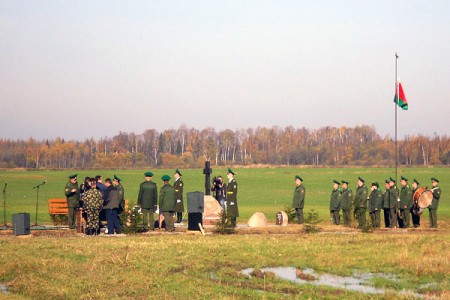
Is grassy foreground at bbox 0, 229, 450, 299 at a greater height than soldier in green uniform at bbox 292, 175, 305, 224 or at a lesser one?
lesser

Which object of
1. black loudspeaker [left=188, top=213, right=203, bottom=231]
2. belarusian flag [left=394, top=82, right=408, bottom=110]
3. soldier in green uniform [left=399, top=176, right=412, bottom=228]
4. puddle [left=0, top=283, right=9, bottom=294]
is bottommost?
puddle [left=0, top=283, right=9, bottom=294]

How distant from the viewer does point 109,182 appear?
2695cm

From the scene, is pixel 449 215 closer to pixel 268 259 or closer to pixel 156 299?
pixel 268 259

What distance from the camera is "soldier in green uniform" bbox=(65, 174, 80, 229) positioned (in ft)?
91.9

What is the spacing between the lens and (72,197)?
28344 millimetres

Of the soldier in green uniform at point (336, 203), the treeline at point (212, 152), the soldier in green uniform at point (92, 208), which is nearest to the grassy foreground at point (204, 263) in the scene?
the soldier in green uniform at point (92, 208)

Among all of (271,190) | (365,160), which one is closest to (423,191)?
(271,190)

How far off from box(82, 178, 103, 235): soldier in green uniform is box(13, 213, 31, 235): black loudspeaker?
178 centimetres

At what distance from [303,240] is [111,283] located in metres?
8.58

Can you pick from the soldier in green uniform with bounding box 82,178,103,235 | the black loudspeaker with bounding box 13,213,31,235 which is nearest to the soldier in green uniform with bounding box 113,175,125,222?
the soldier in green uniform with bounding box 82,178,103,235

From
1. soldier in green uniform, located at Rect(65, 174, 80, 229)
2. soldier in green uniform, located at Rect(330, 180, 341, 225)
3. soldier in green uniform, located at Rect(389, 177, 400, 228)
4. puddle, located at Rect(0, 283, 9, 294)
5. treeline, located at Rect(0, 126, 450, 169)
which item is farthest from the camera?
treeline, located at Rect(0, 126, 450, 169)

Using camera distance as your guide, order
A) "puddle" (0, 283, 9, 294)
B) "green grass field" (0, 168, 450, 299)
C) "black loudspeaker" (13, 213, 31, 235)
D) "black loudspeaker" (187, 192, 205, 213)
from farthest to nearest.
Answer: "black loudspeaker" (187, 192, 205, 213)
"black loudspeaker" (13, 213, 31, 235)
"puddle" (0, 283, 9, 294)
"green grass field" (0, 168, 450, 299)

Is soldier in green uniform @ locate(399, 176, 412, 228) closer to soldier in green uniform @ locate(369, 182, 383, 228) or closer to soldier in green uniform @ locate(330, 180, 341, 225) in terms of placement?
soldier in green uniform @ locate(369, 182, 383, 228)

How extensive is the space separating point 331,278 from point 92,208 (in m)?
10.5
